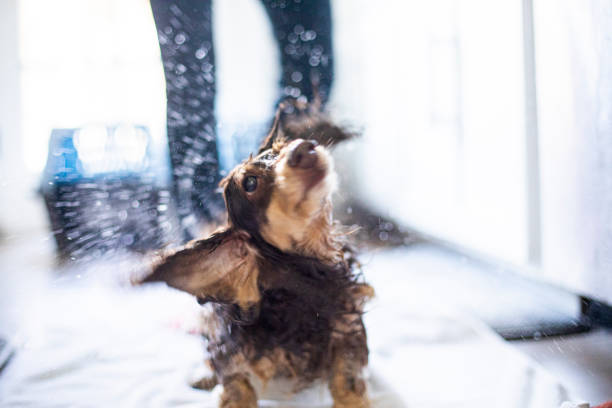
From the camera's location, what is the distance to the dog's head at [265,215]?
1.30ft

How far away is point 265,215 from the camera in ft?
1.40

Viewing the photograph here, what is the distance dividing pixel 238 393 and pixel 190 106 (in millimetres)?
325

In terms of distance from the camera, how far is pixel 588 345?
50 cm

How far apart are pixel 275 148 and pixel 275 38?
130 millimetres

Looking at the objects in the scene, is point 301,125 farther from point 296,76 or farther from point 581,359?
point 581,359

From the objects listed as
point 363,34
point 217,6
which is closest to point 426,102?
point 363,34

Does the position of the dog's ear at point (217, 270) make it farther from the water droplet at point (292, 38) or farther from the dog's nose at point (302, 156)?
the water droplet at point (292, 38)

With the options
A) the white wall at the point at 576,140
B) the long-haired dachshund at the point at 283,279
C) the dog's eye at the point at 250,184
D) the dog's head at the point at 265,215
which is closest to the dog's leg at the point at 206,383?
the long-haired dachshund at the point at 283,279

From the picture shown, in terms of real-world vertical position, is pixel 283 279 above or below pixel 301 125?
below

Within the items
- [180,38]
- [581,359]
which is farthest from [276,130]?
[581,359]

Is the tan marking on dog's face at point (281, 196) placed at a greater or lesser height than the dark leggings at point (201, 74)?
lesser

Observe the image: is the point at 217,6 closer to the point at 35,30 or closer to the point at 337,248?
the point at 35,30

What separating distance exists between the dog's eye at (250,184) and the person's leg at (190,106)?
4 cm

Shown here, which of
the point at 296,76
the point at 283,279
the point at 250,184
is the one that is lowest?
the point at 283,279
